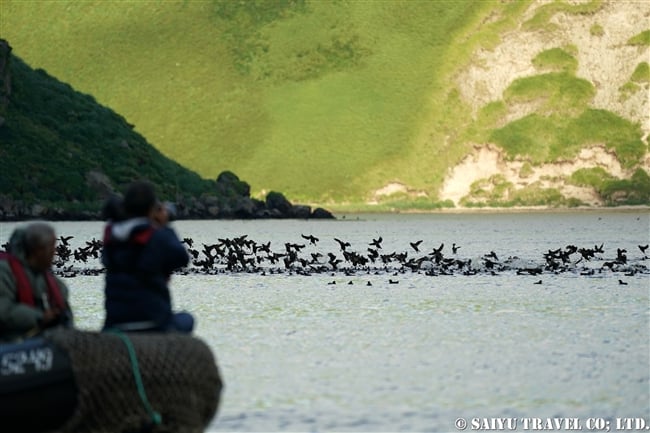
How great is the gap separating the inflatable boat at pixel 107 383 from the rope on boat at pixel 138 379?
0.04 feet

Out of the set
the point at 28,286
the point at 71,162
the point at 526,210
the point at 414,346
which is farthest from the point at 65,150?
the point at 28,286

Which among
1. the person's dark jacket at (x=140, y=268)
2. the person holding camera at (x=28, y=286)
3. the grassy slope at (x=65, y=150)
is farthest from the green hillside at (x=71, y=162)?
the person's dark jacket at (x=140, y=268)

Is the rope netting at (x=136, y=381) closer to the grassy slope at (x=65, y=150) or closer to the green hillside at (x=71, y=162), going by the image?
the green hillside at (x=71, y=162)

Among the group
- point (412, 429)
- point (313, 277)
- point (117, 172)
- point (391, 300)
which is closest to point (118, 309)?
point (412, 429)

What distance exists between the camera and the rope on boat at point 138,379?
625 inches

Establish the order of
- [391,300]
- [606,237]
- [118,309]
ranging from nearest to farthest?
[118,309]
[391,300]
[606,237]

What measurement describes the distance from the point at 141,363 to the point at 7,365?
4.87 feet

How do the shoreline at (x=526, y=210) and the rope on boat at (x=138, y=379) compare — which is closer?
the rope on boat at (x=138, y=379)

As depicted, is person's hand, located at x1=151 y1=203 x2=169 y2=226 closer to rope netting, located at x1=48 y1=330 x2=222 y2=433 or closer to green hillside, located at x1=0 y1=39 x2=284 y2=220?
rope netting, located at x1=48 y1=330 x2=222 y2=433

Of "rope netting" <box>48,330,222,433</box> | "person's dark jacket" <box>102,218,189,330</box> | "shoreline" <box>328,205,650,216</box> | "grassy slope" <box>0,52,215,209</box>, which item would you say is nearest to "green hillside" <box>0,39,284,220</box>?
"grassy slope" <box>0,52,215,209</box>

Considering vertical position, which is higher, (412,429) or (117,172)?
(117,172)

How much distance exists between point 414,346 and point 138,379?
12.3m

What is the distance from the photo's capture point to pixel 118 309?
16.5 meters

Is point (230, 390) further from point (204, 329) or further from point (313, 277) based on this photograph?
point (313, 277)
